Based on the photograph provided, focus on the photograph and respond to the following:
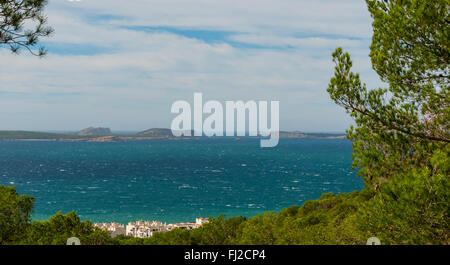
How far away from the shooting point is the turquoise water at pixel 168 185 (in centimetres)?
5648

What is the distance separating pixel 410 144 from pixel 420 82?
126cm

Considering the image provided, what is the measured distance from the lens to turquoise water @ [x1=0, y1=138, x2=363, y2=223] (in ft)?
185

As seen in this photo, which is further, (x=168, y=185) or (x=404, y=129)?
(x=168, y=185)

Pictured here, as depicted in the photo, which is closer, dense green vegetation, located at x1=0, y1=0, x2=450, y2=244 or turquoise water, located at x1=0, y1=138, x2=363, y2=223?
dense green vegetation, located at x1=0, y1=0, x2=450, y2=244

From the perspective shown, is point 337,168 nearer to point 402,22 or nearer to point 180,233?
point 180,233

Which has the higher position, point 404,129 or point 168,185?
point 404,129

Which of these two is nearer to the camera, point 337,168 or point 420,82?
point 420,82

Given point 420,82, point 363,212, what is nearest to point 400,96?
point 420,82

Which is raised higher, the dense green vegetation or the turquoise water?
the dense green vegetation

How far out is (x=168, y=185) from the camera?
75.6m

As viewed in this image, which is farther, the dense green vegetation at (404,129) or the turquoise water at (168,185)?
the turquoise water at (168,185)

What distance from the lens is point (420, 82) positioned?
701 cm

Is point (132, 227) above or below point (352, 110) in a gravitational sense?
below

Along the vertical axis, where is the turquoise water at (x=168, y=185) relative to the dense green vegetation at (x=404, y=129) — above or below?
below
